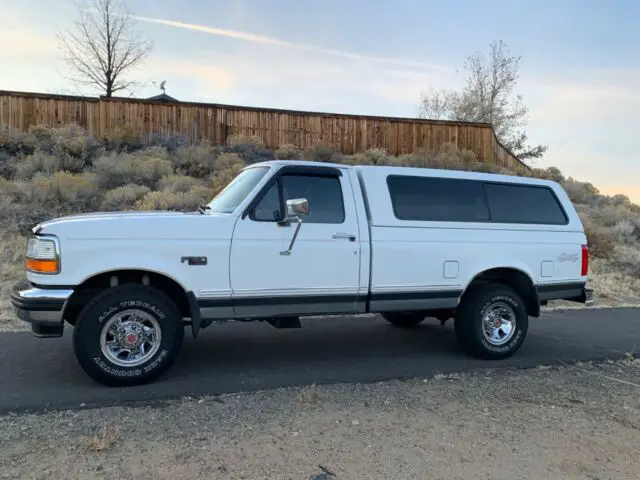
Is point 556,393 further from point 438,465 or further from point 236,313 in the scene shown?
point 236,313

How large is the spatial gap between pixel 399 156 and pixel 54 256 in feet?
73.3

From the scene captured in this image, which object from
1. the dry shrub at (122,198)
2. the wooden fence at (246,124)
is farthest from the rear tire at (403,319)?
the wooden fence at (246,124)

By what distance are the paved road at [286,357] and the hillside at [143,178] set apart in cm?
296

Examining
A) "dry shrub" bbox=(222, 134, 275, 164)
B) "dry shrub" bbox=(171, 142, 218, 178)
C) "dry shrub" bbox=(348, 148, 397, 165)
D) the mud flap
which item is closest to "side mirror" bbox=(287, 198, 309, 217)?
the mud flap

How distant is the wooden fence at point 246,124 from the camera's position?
23.7m

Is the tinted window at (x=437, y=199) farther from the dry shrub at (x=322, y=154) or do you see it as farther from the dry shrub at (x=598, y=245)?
the dry shrub at (x=322, y=154)

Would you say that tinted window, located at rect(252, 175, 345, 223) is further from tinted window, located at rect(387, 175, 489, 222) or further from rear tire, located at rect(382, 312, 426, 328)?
rear tire, located at rect(382, 312, 426, 328)

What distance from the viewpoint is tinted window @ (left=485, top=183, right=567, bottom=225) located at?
286 inches

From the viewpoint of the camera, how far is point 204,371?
6168 mm

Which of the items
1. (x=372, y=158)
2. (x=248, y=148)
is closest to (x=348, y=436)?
(x=248, y=148)

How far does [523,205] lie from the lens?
7457 millimetres

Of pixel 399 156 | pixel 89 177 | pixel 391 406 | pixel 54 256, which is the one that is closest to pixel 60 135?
pixel 89 177

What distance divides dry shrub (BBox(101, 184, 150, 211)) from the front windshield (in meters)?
10.3

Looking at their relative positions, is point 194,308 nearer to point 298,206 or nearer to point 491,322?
point 298,206
